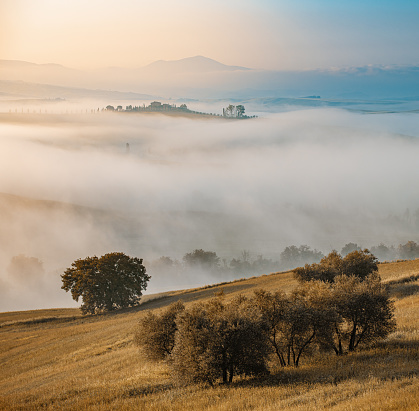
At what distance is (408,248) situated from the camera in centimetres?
19588

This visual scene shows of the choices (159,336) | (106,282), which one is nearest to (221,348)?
(159,336)

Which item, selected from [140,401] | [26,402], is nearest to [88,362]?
[26,402]

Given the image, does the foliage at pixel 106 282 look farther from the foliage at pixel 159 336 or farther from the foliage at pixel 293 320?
the foliage at pixel 293 320

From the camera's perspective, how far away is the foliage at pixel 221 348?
23.0m

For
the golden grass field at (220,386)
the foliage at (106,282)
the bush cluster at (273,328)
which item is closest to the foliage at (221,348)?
the bush cluster at (273,328)

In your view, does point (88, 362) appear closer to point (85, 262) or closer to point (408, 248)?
point (85, 262)

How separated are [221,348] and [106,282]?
62054 millimetres

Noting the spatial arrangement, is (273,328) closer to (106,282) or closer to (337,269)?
(337,269)

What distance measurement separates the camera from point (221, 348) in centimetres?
2305

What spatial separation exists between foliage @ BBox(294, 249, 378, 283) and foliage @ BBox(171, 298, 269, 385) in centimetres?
2268

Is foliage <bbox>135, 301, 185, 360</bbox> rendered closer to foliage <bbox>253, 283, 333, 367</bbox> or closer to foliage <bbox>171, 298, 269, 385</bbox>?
foliage <bbox>171, 298, 269, 385</bbox>

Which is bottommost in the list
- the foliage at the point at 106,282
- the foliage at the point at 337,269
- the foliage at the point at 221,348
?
the foliage at the point at 106,282

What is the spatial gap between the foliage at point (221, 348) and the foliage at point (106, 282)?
59.5m

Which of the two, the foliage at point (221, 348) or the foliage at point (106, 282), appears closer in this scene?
the foliage at point (221, 348)
